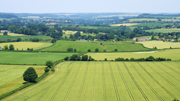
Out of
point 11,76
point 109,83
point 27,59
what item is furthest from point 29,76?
point 27,59

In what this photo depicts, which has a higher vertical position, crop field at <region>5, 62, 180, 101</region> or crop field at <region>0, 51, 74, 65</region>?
crop field at <region>0, 51, 74, 65</region>

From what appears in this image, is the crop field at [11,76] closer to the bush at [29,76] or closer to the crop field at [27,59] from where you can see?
the bush at [29,76]

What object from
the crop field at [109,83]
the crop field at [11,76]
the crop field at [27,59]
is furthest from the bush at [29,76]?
the crop field at [27,59]

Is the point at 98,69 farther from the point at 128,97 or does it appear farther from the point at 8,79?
the point at 8,79

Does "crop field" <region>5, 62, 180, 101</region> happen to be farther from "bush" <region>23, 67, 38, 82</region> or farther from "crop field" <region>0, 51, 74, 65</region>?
"crop field" <region>0, 51, 74, 65</region>

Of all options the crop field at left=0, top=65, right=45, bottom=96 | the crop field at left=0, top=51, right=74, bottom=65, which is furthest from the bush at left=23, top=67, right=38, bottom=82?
the crop field at left=0, top=51, right=74, bottom=65

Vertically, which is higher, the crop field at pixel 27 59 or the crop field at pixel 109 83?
the crop field at pixel 27 59
